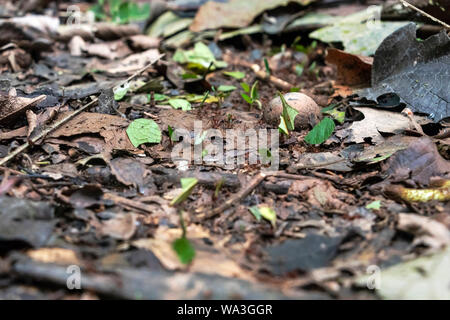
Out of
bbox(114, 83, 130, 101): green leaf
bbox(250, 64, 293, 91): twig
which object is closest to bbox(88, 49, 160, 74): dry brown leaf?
bbox(114, 83, 130, 101): green leaf

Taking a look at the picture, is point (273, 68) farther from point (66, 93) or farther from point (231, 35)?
point (66, 93)

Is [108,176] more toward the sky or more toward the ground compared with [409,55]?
more toward the ground

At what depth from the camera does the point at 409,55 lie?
310 cm

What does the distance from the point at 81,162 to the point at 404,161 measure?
69.2 inches

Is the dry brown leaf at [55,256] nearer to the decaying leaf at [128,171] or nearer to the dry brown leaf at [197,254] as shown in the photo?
the dry brown leaf at [197,254]

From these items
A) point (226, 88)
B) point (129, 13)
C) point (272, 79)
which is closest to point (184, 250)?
point (226, 88)

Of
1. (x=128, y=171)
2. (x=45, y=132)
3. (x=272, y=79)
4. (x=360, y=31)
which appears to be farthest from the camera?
(x=360, y=31)

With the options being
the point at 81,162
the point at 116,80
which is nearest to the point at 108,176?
the point at 81,162

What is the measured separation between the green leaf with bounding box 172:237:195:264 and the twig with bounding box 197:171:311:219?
33 centimetres

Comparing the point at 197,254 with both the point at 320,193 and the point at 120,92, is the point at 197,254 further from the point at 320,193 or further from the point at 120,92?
the point at 120,92

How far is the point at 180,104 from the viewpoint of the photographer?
3.24 metres

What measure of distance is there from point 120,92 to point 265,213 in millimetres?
1800

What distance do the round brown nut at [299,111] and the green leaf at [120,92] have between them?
1.17 metres

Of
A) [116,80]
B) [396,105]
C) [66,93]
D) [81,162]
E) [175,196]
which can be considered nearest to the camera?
[175,196]
